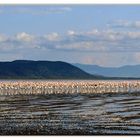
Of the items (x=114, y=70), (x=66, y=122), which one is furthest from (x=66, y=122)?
(x=114, y=70)

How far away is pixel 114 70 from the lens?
14.4 m

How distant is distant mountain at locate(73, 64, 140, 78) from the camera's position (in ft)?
46.5

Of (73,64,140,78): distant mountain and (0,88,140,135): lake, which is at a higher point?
(73,64,140,78): distant mountain

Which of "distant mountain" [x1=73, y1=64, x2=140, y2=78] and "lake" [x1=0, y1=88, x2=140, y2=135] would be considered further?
"distant mountain" [x1=73, y1=64, x2=140, y2=78]

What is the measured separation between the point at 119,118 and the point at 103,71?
8.62 feet

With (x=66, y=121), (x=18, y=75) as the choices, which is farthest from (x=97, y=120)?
(x=18, y=75)

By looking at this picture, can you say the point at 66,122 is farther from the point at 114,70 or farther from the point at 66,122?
the point at 114,70

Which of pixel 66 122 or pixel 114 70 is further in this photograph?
pixel 66 122

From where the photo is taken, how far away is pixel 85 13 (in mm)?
13453

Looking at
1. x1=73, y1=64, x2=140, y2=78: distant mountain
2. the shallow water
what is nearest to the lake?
the shallow water

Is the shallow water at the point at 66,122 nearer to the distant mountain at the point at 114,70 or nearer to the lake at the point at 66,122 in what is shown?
the lake at the point at 66,122

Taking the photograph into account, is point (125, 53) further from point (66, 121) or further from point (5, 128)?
point (5, 128)

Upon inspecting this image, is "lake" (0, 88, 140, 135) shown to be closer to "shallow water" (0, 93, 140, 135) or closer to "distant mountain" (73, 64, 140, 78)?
"shallow water" (0, 93, 140, 135)

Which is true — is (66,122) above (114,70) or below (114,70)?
below
